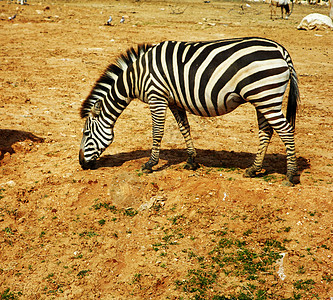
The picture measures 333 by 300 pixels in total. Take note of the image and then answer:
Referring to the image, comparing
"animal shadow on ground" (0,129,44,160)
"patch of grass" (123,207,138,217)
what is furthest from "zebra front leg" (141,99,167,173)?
"animal shadow on ground" (0,129,44,160)

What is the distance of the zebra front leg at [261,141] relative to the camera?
18.6 ft

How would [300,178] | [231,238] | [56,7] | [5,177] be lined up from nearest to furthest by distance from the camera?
[231,238] < [300,178] < [5,177] < [56,7]

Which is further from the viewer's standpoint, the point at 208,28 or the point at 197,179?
the point at 208,28

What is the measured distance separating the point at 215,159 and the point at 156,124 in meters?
1.44

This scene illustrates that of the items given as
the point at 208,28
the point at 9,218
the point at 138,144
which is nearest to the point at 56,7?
the point at 208,28

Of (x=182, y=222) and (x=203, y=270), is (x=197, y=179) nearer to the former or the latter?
(x=182, y=222)

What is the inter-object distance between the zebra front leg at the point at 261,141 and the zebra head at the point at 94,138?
2.44m

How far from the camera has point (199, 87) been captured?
18.3 ft

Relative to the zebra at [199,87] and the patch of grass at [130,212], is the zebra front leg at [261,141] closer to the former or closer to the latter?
the zebra at [199,87]

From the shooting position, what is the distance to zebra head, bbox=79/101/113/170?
20.8ft

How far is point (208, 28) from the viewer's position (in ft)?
60.9

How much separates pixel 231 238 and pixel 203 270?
0.66 metres

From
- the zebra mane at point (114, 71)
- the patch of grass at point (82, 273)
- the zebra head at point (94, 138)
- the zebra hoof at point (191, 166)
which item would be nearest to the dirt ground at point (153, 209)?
the patch of grass at point (82, 273)

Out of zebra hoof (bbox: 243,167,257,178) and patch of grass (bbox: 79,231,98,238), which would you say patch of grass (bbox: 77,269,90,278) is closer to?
patch of grass (bbox: 79,231,98,238)
